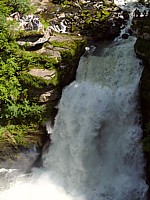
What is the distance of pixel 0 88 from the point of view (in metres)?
15.5

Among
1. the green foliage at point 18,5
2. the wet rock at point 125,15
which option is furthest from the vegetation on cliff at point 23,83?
the wet rock at point 125,15

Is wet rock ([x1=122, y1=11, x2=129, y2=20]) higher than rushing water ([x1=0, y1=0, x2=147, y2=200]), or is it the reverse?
wet rock ([x1=122, y1=11, x2=129, y2=20])

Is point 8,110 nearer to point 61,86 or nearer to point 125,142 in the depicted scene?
point 61,86

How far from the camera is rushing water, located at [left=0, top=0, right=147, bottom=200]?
48.3 ft

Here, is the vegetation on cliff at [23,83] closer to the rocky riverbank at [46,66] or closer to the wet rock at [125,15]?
the rocky riverbank at [46,66]

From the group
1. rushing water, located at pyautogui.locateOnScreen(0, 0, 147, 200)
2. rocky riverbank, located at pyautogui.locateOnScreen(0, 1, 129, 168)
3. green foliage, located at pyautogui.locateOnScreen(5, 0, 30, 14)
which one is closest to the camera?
rushing water, located at pyautogui.locateOnScreen(0, 0, 147, 200)

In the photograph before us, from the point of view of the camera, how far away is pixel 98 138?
50.3 ft

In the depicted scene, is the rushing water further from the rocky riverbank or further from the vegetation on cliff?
the vegetation on cliff

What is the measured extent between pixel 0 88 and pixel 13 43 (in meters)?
1.95

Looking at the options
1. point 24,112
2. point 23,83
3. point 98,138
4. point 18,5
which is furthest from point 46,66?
point 18,5

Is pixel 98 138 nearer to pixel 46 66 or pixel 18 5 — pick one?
pixel 46 66

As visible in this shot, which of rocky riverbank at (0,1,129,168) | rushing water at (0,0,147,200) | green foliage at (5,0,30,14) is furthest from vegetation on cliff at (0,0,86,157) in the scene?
green foliage at (5,0,30,14)

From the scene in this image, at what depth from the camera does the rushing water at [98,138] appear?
48.3 feet

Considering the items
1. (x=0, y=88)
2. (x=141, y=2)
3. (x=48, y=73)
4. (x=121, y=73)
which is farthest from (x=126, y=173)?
(x=141, y=2)
